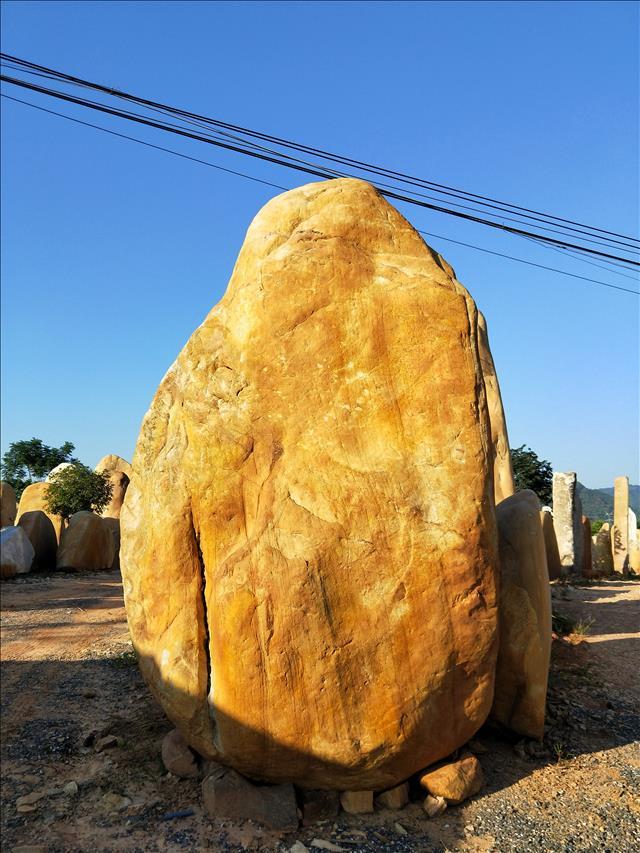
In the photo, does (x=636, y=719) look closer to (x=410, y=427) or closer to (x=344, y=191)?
(x=410, y=427)

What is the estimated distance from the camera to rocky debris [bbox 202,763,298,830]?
13.1 ft

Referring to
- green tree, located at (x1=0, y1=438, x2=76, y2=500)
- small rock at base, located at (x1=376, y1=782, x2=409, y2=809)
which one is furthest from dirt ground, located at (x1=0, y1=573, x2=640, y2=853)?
green tree, located at (x1=0, y1=438, x2=76, y2=500)

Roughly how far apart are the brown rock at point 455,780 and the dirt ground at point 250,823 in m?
0.08

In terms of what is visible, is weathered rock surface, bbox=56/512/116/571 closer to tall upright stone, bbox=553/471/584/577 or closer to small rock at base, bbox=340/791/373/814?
tall upright stone, bbox=553/471/584/577

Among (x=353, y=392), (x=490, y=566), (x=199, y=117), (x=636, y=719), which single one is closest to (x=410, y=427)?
(x=353, y=392)

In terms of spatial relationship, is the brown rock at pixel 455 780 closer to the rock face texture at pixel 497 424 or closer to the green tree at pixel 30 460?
the rock face texture at pixel 497 424

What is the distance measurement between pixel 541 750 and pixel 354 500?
222 centimetres

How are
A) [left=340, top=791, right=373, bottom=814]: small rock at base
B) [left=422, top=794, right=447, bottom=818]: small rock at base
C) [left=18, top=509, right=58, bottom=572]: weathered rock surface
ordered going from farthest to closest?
[left=18, top=509, right=58, bottom=572]: weathered rock surface < [left=340, top=791, right=373, bottom=814]: small rock at base < [left=422, top=794, right=447, bottom=818]: small rock at base

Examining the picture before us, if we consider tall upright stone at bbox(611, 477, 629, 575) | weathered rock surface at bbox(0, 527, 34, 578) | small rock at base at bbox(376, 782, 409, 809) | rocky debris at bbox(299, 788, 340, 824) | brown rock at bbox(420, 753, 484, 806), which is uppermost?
tall upright stone at bbox(611, 477, 629, 575)

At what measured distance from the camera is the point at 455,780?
4066 millimetres

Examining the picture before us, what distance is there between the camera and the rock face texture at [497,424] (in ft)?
17.2

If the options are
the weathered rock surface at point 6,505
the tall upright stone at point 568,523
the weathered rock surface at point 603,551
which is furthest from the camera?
the weathered rock surface at point 6,505

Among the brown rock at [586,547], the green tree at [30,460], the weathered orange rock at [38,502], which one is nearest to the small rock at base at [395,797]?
the brown rock at [586,547]

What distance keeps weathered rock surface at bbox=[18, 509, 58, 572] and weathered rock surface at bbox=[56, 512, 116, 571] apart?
0.40 metres
